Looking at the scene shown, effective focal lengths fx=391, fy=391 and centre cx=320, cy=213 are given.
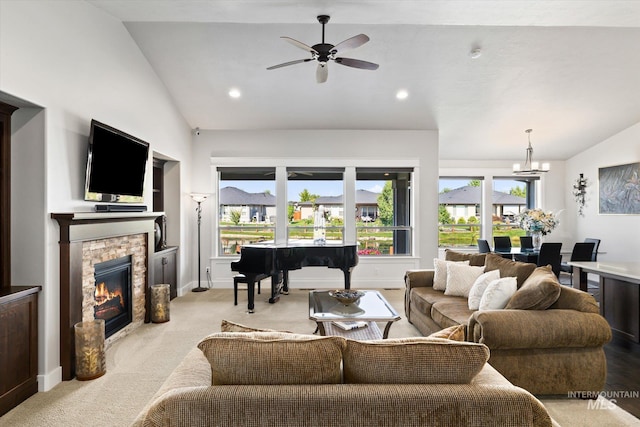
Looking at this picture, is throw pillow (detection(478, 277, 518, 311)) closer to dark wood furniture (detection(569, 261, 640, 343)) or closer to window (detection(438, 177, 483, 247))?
dark wood furniture (detection(569, 261, 640, 343))

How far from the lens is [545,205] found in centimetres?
812

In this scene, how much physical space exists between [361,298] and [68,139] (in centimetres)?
306

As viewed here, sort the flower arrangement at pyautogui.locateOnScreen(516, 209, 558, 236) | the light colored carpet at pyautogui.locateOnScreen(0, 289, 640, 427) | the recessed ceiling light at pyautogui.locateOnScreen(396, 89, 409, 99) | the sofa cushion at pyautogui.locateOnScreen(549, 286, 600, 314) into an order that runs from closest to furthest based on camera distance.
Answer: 1. the light colored carpet at pyautogui.locateOnScreen(0, 289, 640, 427)
2. the sofa cushion at pyautogui.locateOnScreen(549, 286, 600, 314)
3. the recessed ceiling light at pyautogui.locateOnScreen(396, 89, 409, 99)
4. the flower arrangement at pyautogui.locateOnScreen(516, 209, 558, 236)

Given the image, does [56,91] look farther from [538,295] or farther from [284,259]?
[538,295]

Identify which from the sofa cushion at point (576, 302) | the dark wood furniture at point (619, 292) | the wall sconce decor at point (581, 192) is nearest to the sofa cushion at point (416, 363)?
the sofa cushion at point (576, 302)

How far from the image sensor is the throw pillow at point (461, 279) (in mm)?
3980

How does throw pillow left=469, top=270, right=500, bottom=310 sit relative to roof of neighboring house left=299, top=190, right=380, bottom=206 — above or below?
below

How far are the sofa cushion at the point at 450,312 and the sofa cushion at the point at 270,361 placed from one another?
192cm

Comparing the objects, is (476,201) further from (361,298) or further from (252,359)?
(252,359)

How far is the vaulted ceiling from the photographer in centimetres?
344

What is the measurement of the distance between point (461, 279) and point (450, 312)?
743 millimetres

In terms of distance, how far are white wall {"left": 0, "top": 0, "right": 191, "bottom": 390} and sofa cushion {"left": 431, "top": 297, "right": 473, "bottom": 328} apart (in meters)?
3.19

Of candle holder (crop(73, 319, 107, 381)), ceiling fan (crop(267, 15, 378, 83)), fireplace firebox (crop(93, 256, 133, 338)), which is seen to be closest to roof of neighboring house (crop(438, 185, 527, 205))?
ceiling fan (crop(267, 15, 378, 83))

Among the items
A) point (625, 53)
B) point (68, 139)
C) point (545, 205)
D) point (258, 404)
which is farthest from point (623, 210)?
point (68, 139)
